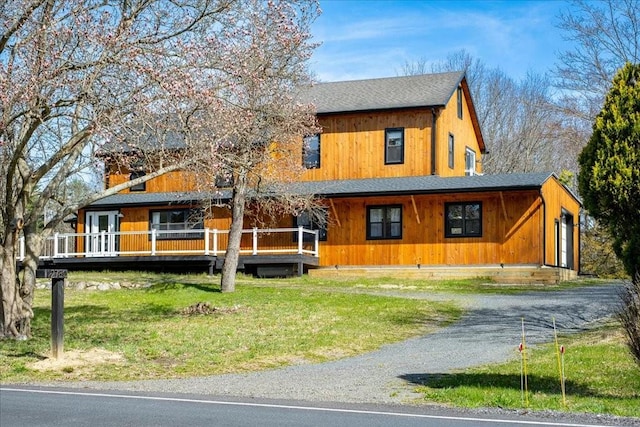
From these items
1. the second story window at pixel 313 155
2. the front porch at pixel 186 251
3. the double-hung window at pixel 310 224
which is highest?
the second story window at pixel 313 155

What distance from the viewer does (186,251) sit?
37.5 m

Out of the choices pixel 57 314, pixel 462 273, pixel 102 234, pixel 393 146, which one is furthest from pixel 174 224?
pixel 57 314

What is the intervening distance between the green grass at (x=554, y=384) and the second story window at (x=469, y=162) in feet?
78.4

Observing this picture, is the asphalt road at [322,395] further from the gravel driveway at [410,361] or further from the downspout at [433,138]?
the downspout at [433,138]

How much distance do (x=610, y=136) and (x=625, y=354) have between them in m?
4.50

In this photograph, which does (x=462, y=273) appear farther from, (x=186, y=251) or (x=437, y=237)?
(x=186, y=251)

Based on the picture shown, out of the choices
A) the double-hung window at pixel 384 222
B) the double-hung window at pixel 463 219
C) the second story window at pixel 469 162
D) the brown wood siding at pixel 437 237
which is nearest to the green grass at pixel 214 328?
the brown wood siding at pixel 437 237

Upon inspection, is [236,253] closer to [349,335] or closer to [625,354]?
[349,335]

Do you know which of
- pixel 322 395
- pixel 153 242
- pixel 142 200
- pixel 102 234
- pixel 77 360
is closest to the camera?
pixel 322 395

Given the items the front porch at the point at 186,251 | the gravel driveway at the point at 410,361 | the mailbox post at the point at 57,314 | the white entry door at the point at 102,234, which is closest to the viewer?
the gravel driveway at the point at 410,361

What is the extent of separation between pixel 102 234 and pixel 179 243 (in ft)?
10.6

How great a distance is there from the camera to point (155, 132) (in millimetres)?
17844

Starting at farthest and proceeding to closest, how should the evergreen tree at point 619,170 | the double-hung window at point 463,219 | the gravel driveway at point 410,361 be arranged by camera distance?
the double-hung window at point 463,219 → the gravel driveway at point 410,361 → the evergreen tree at point 619,170

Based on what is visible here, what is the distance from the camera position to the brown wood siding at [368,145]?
36.8m
